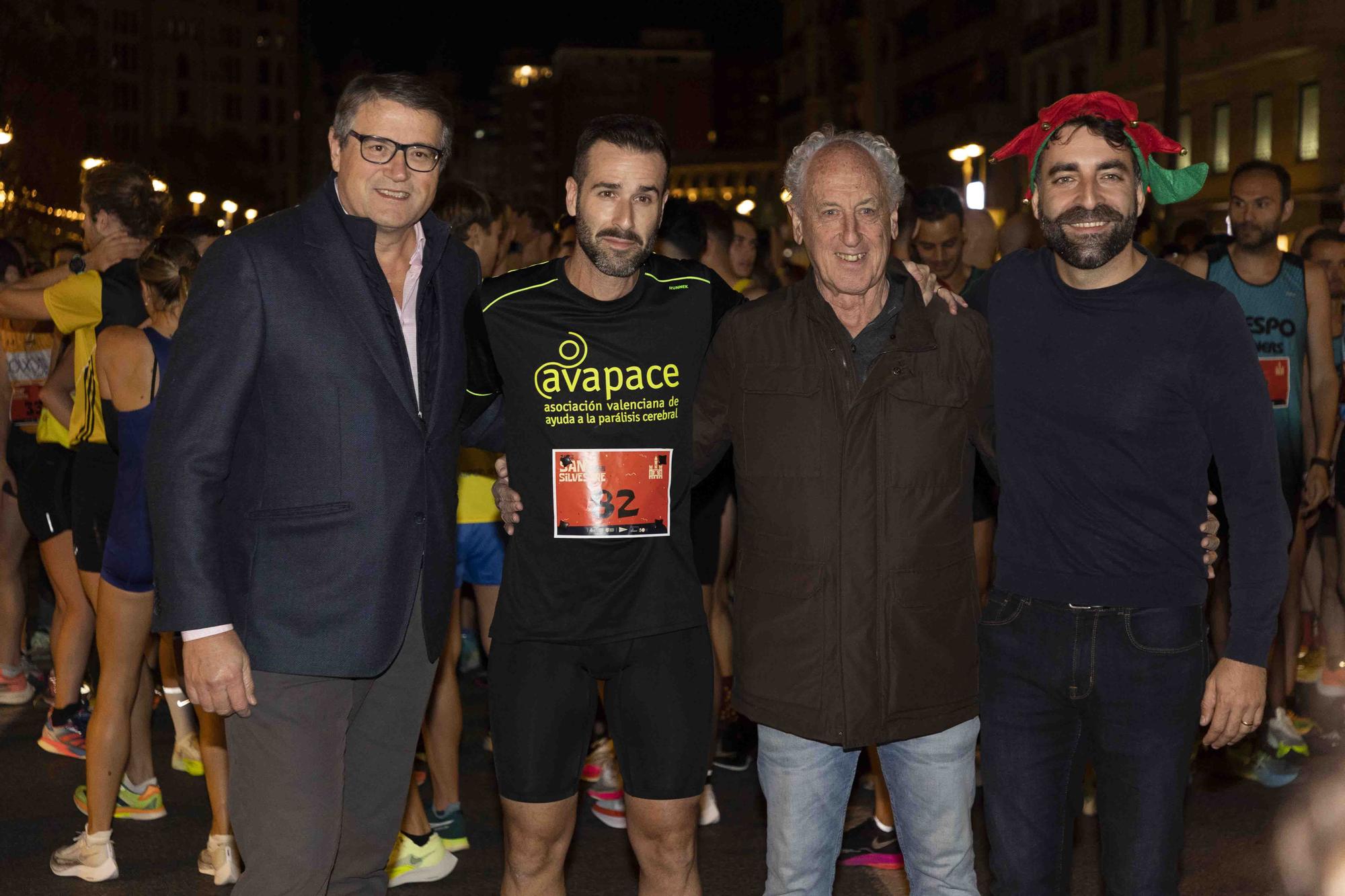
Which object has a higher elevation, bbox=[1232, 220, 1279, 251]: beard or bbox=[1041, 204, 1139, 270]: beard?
bbox=[1232, 220, 1279, 251]: beard

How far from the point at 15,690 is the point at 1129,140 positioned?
714 cm

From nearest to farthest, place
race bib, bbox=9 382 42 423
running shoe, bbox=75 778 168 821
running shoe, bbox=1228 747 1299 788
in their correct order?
1. running shoe, bbox=75 778 168 821
2. running shoe, bbox=1228 747 1299 788
3. race bib, bbox=9 382 42 423

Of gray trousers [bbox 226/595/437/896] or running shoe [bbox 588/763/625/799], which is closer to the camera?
gray trousers [bbox 226/595/437/896]

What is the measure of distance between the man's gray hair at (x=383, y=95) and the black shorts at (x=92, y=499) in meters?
2.75

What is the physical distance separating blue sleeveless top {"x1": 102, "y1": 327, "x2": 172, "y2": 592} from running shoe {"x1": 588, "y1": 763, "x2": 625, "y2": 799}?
2.12 metres

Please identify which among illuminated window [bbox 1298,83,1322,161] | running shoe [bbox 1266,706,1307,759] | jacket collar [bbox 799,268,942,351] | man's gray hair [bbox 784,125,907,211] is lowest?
running shoe [bbox 1266,706,1307,759]

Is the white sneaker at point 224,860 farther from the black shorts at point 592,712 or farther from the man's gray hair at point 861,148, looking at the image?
the man's gray hair at point 861,148

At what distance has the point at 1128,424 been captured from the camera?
11.7 feet

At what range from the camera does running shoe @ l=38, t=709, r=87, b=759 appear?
7.19 metres

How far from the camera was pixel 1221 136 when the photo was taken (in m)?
36.3

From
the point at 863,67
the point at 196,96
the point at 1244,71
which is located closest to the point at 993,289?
the point at 1244,71

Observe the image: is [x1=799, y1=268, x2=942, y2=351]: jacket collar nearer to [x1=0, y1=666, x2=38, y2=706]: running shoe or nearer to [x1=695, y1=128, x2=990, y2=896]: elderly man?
[x1=695, y1=128, x2=990, y2=896]: elderly man

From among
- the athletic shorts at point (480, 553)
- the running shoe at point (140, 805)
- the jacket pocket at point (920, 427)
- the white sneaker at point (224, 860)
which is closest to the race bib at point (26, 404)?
the running shoe at point (140, 805)

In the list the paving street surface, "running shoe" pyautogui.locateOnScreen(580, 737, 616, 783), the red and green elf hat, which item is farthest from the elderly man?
"running shoe" pyautogui.locateOnScreen(580, 737, 616, 783)
